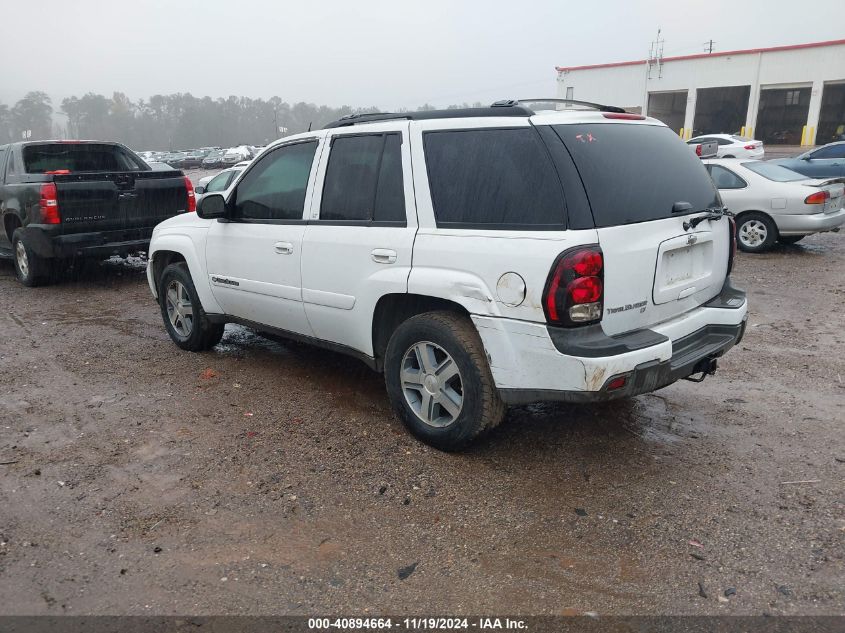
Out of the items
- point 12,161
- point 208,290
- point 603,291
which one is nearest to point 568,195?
point 603,291

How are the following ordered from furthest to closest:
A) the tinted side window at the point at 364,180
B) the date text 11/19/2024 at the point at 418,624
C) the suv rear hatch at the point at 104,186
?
the suv rear hatch at the point at 104,186 < the tinted side window at the point at 364,180 < the date text 11/19/2024 at the point at 418,624

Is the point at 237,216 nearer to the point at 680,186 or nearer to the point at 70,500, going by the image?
the point at 70,500

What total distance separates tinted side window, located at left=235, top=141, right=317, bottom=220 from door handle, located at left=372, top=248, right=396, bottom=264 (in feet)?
2.84

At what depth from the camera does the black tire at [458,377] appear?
358 cm

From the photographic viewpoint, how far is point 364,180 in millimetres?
4215

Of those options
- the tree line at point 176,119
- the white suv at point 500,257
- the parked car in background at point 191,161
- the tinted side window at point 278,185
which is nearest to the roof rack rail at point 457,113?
the white suv at point 500,257

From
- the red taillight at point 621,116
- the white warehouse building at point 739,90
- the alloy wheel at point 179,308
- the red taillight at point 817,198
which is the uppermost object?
the white warehouse building at point 739,90

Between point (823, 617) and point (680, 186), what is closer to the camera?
point (823, 617)

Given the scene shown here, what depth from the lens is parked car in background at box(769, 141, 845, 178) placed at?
15.9 metres

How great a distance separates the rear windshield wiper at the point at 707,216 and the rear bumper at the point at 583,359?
514 mm

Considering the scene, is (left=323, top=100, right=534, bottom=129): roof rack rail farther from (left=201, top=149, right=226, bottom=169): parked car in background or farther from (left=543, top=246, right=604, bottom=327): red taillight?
(left=201, top=149, right=226, bottom=169): parked car in background

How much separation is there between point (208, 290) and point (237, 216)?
0.71 meters

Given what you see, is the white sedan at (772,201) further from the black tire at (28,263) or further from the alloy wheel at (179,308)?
the black tire at (28,263)

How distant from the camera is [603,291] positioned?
325 centimetres
